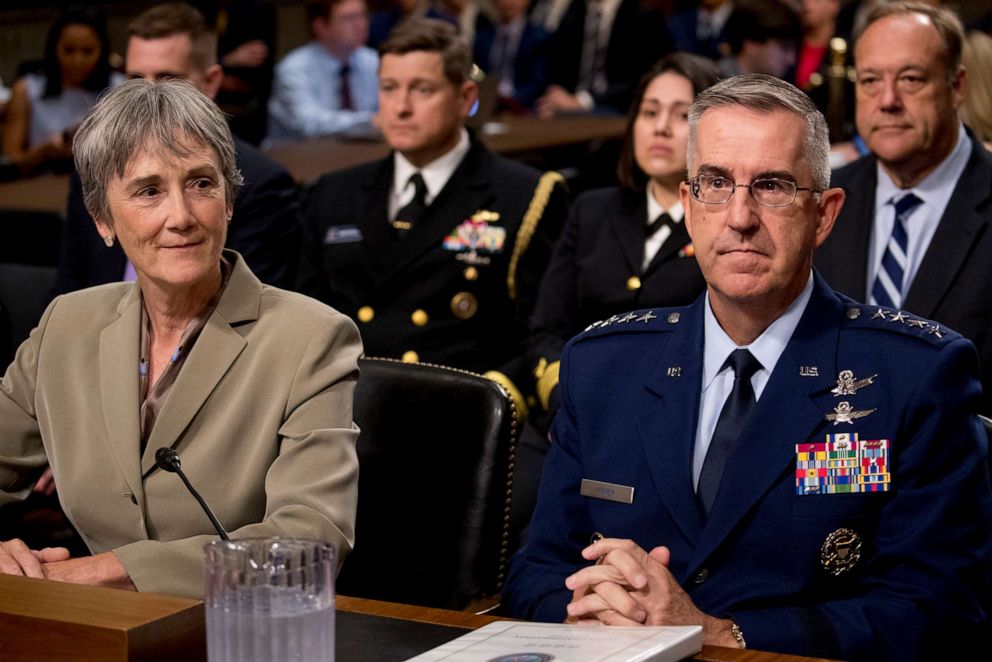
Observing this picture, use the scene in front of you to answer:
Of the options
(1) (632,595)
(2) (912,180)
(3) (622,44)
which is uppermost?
(3) (622,44)

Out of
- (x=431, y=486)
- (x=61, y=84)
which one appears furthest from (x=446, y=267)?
(x=61, y=84)

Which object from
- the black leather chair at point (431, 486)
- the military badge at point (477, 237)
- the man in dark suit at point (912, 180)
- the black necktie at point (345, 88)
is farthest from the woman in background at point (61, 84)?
the black leather chair at point (431, 486)

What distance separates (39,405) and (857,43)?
2.22 m

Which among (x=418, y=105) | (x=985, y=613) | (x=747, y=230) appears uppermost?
(x=418, y=105)

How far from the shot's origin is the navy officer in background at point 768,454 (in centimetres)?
182

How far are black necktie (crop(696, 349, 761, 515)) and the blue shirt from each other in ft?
20.5

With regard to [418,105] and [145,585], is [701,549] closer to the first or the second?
[145,585]

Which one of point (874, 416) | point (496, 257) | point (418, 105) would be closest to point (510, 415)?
point (874, 416)

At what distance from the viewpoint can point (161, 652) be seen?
4.75 feet

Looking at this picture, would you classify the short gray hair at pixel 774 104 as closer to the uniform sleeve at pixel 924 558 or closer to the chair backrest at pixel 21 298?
the uniform sleeve at pixel 924 558

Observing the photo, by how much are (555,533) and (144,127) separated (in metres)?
0.84

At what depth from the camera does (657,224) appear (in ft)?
12.0

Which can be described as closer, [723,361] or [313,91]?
[723,361]

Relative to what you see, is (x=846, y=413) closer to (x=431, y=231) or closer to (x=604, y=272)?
(x=604, y=272)
